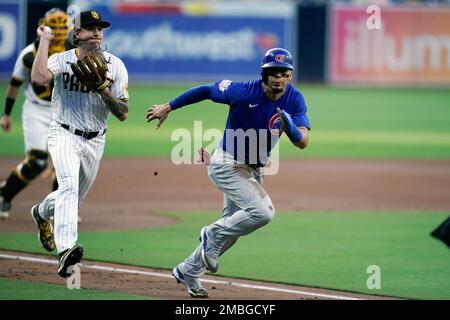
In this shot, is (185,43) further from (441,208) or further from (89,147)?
(89,147)

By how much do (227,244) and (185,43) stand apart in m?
23.9

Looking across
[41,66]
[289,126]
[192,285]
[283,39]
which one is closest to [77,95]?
[41,66]

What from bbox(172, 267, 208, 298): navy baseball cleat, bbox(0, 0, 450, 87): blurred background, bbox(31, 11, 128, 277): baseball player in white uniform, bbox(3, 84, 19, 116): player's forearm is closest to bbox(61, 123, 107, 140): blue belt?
bbox(31, 11, 128, 277): baseball player in white uniform

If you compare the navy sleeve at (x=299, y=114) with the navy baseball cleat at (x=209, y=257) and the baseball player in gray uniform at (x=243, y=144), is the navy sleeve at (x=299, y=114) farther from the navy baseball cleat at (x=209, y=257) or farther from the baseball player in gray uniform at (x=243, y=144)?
the navy baseball cleat at (x=209, y=257)

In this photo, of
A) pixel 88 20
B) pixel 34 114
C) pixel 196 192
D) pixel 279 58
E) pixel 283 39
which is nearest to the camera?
pixel 279 58

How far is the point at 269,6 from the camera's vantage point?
108ft

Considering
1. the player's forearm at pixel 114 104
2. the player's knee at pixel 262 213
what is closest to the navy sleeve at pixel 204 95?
the player's forearm at pixel 114 104

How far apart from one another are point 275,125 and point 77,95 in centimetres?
181

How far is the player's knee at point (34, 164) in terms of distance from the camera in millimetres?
12273

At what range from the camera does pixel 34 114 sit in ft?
40.8

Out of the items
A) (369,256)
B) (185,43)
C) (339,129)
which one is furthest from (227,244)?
(185,43)

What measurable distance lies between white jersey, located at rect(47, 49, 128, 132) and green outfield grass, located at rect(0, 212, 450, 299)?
1.79 m

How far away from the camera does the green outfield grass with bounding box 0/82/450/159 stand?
67.1ft

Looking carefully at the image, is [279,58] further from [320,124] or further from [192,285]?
[320,124]
